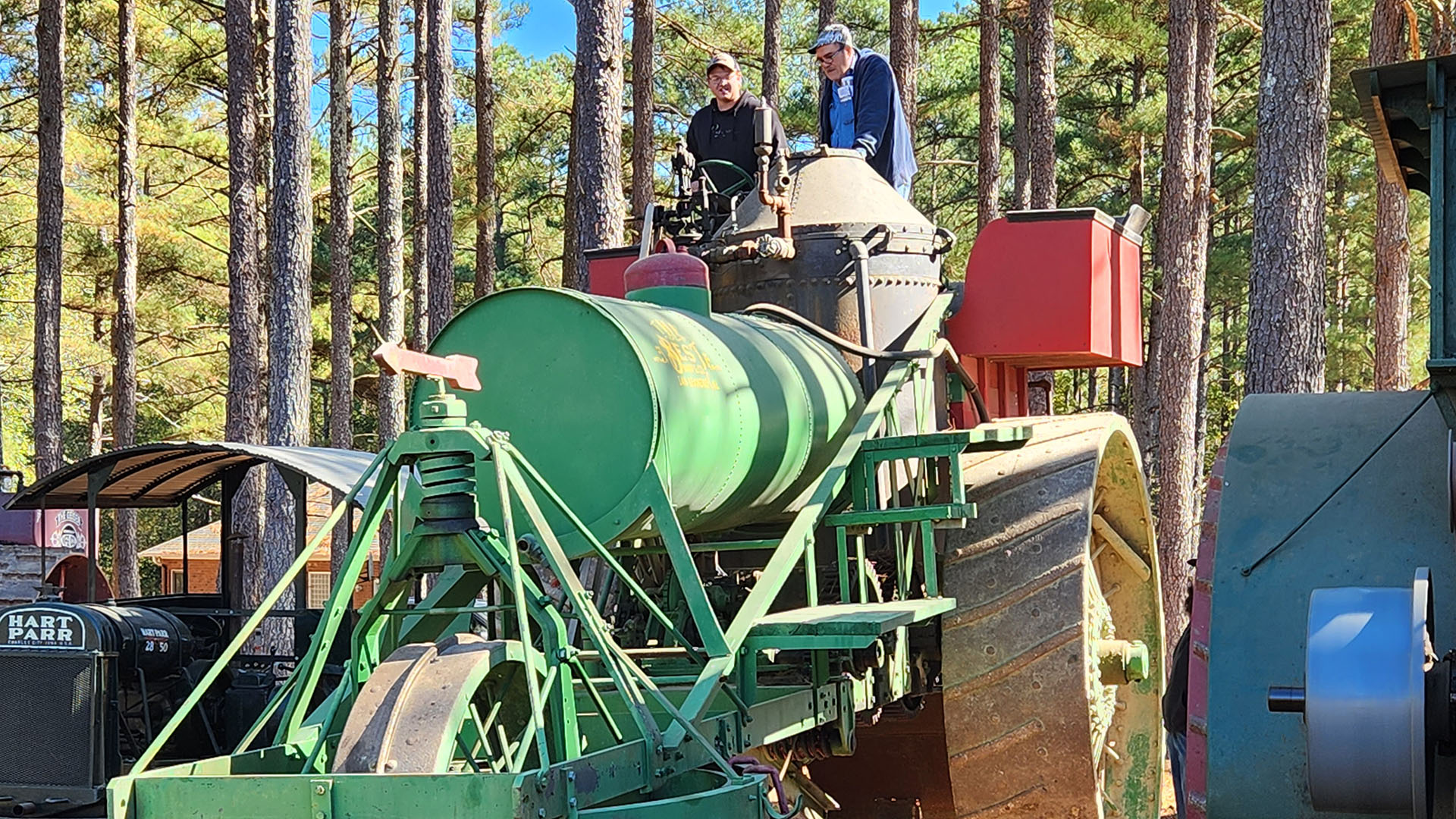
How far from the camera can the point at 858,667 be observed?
559cm

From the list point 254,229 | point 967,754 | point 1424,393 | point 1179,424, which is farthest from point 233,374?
point 1424,393

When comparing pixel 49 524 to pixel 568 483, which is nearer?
pixel 568 483

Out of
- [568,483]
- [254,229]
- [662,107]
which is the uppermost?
[662,107]

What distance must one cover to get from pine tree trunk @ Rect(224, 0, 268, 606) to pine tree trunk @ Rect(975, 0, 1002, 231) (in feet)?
32.9

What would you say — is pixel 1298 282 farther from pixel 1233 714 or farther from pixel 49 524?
pixel 49 524

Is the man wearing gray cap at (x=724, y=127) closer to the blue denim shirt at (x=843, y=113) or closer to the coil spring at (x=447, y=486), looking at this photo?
the blue denim shirt at (x=843, y=113)

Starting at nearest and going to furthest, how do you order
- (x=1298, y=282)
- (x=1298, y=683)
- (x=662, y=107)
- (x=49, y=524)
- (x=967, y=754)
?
(x=1298, y=683) → (x=967, y=754) → (x=1298, y=282) → (x=49, y=524) → (x=662, y=107)

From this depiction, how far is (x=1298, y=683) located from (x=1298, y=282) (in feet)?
25.3

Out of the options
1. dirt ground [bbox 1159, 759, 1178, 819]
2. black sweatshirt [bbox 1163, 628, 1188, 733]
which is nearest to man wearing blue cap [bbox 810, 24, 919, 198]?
Result: black sweatshirt [bbox 1163, 628, 1188, 733]

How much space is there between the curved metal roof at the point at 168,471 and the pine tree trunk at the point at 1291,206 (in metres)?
5.94

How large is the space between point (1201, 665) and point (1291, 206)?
309 inches

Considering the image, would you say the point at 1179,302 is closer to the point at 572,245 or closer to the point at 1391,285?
the point at 1391,285

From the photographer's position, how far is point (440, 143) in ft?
74.4

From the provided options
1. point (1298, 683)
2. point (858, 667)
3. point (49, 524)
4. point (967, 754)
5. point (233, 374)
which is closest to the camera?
point (1298, 683)
